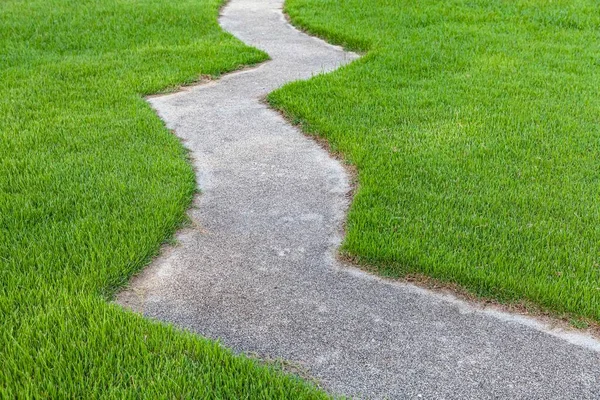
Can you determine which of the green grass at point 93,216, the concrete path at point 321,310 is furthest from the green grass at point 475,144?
the green grass at point 93,216

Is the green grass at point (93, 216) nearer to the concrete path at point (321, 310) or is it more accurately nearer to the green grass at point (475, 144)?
the concrete path at point (321, 310)

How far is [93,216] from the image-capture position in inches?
144

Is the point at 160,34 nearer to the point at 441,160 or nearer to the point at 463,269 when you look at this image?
the point at 441,160

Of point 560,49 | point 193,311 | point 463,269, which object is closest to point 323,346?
point 193,311

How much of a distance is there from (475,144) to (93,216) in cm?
275

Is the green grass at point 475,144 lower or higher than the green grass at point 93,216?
higher

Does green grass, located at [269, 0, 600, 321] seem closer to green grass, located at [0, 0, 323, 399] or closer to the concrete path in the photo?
the concrete path

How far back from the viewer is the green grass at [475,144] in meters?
3.31

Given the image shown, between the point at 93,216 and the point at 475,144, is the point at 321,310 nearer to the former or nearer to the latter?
the point at 93,216

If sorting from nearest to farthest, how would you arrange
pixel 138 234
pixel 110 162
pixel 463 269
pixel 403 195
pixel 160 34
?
pixel 463 269 < pixel 138 234 < pixel 403 195 < pixel 110 162 < pixel 160 34

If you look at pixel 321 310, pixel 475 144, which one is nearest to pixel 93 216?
pixel 321 310

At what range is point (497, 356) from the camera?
2697mm

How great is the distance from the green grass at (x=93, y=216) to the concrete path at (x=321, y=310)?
19 centimetres

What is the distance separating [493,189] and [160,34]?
561 centimetres
